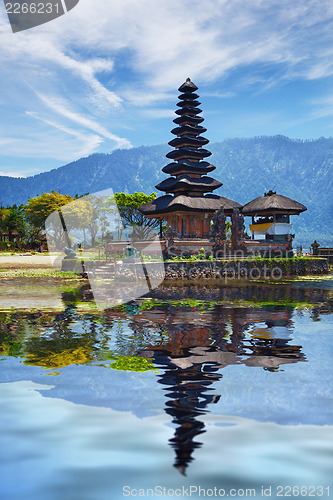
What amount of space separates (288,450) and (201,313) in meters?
12.0

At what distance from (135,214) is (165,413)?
2853 inches

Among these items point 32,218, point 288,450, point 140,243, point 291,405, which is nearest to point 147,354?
point 291,405

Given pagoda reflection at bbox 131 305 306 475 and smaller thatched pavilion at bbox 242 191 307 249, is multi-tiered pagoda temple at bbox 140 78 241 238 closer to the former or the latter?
smaller thatched pavilion at bbox 242 191 307 249

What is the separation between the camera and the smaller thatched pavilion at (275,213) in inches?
2175

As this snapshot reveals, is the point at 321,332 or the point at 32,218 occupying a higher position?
the point at 32,218

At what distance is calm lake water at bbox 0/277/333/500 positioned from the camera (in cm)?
463

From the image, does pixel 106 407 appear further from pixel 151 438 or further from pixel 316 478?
pixel 316 478

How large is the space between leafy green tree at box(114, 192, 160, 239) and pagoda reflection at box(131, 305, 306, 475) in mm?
58846

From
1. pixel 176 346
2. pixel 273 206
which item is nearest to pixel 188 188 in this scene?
pixel 273 206

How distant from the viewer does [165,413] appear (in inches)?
249

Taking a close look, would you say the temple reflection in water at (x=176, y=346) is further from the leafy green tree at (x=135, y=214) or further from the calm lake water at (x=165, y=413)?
the leafy green tree at (x=135, y=214)

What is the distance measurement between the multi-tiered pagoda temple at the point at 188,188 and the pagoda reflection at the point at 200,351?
35.5 m

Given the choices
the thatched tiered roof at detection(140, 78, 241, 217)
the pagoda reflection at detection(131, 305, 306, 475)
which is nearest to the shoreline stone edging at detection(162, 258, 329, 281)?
the thatched tiered roof at detection(140, 78, 241, 217)

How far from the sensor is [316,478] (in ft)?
15.4
